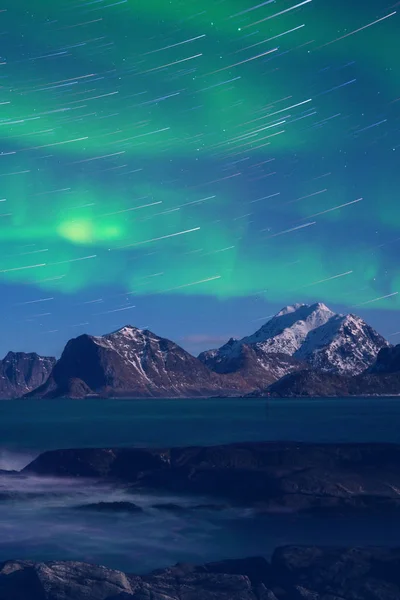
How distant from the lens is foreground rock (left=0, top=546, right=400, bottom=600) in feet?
78.1

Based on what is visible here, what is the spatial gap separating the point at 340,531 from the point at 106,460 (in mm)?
24882

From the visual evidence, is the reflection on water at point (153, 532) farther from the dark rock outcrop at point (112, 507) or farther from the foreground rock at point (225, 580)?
the foreground rock at point (225, 580)

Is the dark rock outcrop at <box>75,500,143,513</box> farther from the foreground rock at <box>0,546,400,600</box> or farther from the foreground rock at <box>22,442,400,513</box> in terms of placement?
the foreground rock at <box>0,546,400,600</box>

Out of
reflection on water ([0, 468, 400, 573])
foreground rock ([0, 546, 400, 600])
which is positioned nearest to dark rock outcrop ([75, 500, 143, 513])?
reflection on water ([0, 468, 400, 573])

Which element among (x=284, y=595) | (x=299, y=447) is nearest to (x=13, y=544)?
(x=284, y=595)

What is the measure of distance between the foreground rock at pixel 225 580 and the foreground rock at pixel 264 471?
41.7 feet

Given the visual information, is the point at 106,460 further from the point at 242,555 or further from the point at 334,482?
the point at 242,555

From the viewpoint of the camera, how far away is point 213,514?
40062 millimetres

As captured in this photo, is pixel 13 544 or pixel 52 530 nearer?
pixel 13 544

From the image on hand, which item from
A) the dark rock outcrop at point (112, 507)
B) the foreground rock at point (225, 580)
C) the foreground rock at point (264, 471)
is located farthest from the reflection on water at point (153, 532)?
the foreground rock at point (225, 580)

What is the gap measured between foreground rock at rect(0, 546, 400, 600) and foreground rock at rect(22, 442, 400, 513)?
12.7 metres

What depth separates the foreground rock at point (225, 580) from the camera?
78.1 feet

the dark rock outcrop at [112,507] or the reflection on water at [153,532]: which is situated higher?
the dark rock outcrop at [112,507]

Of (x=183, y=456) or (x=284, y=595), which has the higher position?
(x=183, y=456)
